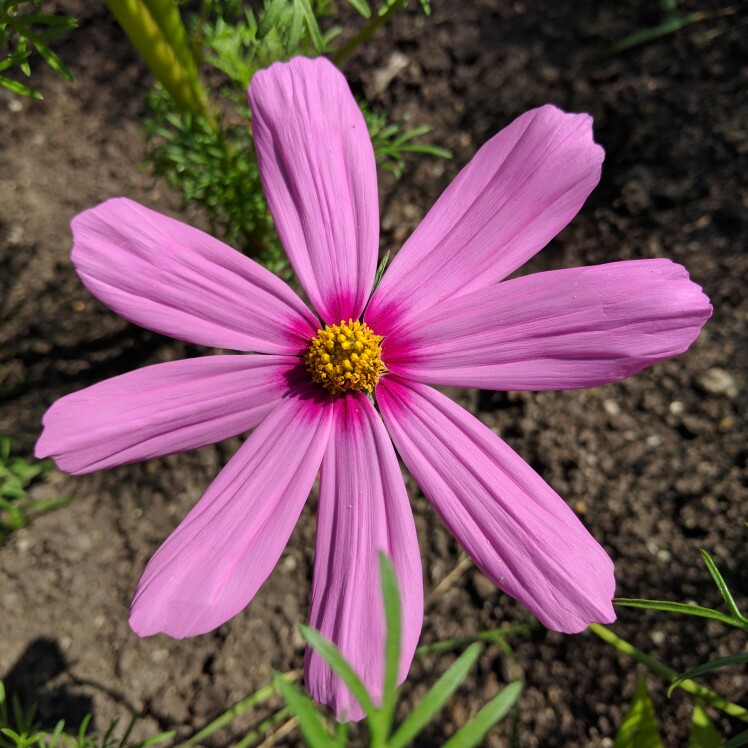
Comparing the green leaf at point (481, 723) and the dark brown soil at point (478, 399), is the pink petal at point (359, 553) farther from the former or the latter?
the dark brown soil at point (478, 399)

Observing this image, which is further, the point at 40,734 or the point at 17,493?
the point at 17,493

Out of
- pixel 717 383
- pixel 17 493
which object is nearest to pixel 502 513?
pixel 717 383

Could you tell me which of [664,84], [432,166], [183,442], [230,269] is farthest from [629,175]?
[183,442]

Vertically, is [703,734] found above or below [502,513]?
below

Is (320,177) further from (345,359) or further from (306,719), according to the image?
(306,719)

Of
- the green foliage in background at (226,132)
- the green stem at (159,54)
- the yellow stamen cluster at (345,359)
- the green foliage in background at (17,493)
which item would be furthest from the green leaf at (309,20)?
the green foliage in background at (17,493)

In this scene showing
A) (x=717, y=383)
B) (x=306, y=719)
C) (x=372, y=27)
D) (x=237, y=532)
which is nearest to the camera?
(x=306, y=719)

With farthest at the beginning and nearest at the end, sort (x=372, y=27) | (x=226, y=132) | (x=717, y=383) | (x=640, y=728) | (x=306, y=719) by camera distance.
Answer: (x=717, y=383), (x=226, y=132), (x=640, y=728), (x=372, y=27), (x=306, y=719)
